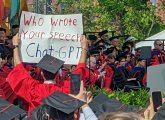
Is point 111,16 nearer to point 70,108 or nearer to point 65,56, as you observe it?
point 65,56

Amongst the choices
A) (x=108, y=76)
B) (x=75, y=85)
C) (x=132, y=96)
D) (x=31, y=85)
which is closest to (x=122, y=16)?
(x=108, y=76)

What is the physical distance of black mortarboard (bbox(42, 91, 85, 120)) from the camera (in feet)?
16.5

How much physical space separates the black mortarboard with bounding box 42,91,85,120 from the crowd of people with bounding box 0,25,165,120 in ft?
0.20

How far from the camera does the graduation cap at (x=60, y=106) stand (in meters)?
5.04

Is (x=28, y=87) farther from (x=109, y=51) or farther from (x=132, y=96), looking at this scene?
(x=109, y=51)

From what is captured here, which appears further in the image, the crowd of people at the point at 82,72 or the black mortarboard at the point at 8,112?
the crowd of people at the point at 82,72

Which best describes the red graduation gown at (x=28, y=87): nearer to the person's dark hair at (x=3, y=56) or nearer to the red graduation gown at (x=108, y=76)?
the person's dark hair at (x=3, y=56)

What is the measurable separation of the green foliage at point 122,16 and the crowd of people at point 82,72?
12.3m

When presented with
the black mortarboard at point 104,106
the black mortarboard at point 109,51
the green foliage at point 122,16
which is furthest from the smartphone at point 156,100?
the green foliage at point 122,16

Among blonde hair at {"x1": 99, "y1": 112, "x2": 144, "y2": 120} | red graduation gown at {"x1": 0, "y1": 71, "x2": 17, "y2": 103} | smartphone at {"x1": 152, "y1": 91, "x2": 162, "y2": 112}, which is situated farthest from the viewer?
red graduation gown at {"x1": 0, "y1": 71, "x2": 17, "y2": 103}

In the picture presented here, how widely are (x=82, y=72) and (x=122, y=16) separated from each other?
2271cm

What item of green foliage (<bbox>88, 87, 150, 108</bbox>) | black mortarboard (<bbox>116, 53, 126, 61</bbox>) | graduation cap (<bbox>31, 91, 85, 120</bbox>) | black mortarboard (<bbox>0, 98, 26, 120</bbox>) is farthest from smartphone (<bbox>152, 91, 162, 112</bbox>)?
black mortarboard (<bbox>116, 53, 126, 61</bbox>)

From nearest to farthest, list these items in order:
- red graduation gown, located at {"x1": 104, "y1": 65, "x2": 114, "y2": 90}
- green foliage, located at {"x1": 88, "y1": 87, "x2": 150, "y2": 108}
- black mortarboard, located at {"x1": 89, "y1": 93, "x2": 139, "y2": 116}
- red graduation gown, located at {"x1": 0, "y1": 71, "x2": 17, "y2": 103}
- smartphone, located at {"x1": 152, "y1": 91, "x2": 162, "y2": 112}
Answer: smartphone, located at {"x1": 152, "y1": 91, "x2": 162, "y2": 112} → black mortarboard, located at {"x1": 89, "y1": 93, "x2": 139, "y2": 116} → red graduation gown, located at {"x1": 0, "y1": 71, "x2": 17, "y2": 103} → green foliage, located at {"x1": 88, "y1": 87, "x2": 150, "y2": 108} → red graduation gown, located at {"x1": 104, "y1": 65, "x2": 114, "y2": 90}

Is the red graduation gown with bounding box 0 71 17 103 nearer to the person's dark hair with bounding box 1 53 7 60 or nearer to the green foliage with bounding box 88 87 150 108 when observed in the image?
the green foliage with bounding box 88 87 150 108
